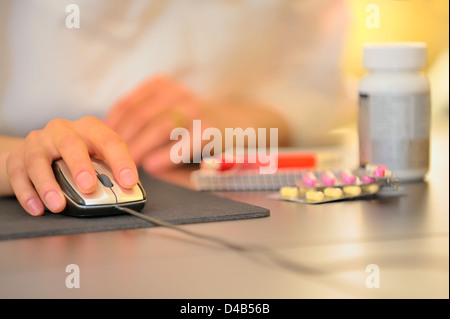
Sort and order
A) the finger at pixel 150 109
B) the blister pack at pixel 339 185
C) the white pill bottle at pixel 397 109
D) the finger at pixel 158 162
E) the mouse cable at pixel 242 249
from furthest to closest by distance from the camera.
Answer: the finger at pixel 150 109
the finger at pixel 158 162
the white pill bottle at pixel 397 109
the blister pack at pixel 339 185
the mouse cable at pixel 242 249

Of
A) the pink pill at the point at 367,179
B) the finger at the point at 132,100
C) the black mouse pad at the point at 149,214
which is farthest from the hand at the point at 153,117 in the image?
the pink pill at the point at 367,179

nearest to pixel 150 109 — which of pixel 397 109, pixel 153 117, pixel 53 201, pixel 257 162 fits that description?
pixel 153 117

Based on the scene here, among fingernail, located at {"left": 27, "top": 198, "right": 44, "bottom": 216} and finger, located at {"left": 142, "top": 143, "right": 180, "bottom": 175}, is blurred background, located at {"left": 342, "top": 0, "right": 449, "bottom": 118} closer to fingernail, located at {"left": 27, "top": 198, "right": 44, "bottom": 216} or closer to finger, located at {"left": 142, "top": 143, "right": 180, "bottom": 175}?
finger, located at {"left": 142, "top": 143, "right": 180, "bottom": 175}

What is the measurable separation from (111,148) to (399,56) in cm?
48

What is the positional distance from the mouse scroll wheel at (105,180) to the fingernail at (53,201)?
0.05 meters

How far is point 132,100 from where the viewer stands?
1.46m

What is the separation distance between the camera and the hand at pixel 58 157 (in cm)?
79

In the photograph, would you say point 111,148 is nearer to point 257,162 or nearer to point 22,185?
point 22,185

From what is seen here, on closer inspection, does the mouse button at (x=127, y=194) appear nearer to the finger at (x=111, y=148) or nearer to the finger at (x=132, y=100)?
the finger at (x=111, y=148)

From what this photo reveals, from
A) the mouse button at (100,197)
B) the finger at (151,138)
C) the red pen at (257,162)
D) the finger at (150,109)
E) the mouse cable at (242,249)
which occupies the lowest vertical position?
the mouse cable at (242,249)

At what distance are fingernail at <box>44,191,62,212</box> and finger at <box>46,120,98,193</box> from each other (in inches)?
1.2

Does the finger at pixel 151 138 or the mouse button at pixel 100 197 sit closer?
the mouse button at pixel 100 197

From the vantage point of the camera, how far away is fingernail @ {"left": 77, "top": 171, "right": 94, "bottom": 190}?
30.4 inches

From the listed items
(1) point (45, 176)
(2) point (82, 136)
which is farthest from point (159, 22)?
(1) point (45, 176)
